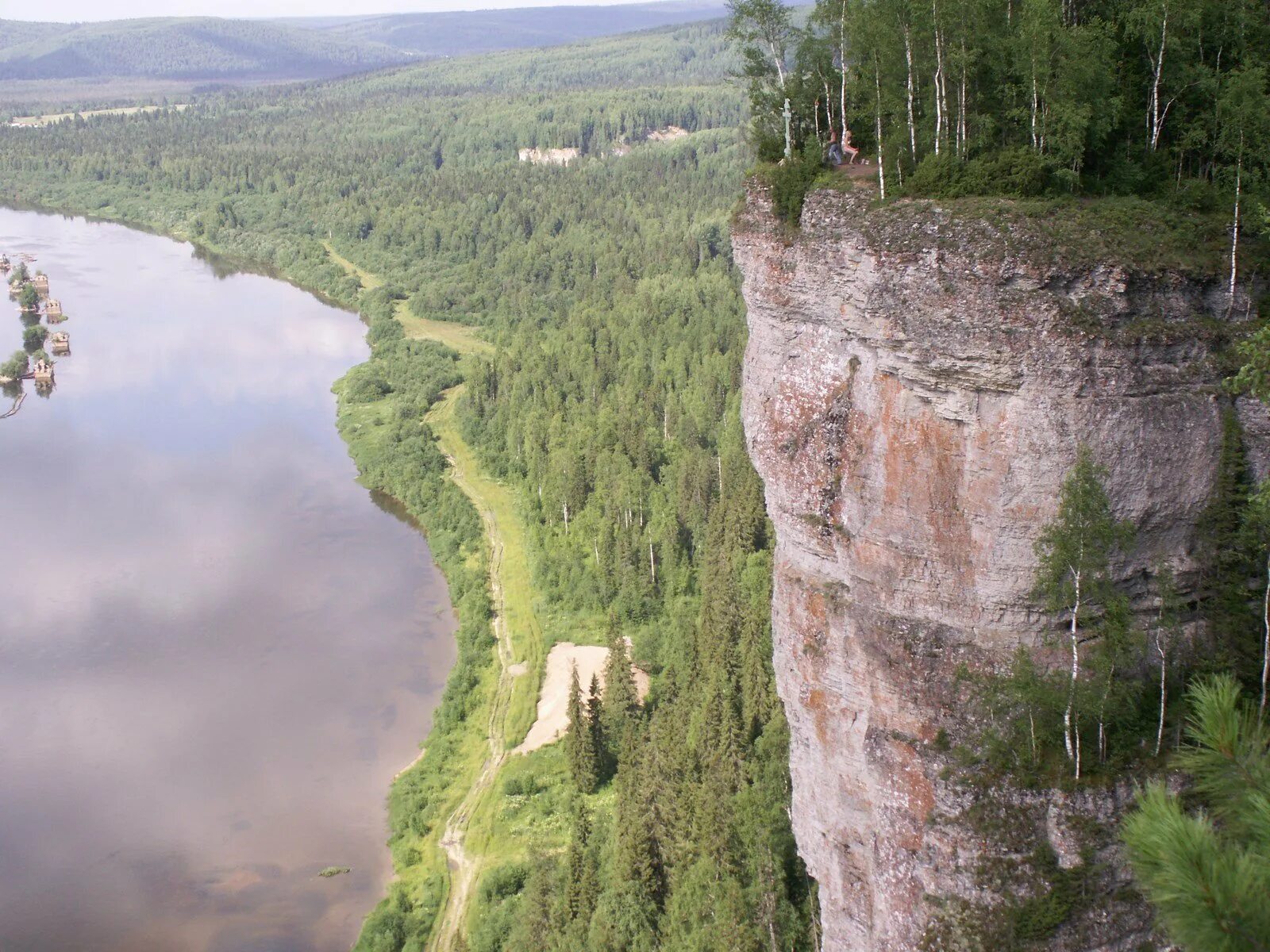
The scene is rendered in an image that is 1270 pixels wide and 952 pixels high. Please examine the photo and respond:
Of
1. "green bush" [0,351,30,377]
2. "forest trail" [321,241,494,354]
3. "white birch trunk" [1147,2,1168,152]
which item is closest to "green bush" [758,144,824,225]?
"white birch trunk" [1147,2,1168,152]

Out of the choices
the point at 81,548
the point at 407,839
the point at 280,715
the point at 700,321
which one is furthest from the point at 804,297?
the point at 700,321

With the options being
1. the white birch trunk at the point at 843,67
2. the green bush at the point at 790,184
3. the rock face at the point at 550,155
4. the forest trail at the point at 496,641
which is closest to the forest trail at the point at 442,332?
Result: the forest trail at the point at 496,641

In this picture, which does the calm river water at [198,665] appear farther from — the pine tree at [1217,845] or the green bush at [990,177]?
the pine tree at [1217,845]

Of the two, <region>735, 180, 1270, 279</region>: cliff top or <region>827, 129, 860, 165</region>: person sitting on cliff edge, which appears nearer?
<region>735, 180, 1270, 279</region>: cliff top

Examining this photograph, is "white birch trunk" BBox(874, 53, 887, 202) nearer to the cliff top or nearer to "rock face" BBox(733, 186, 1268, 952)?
"rock face" BBox(733, 186, 1268, 952)

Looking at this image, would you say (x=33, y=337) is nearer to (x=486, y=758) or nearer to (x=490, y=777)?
(x=486, y=758)

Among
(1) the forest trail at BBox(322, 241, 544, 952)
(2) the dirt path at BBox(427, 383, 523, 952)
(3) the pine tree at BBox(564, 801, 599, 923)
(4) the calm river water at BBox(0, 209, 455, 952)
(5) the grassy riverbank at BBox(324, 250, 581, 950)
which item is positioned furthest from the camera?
(4) the calm river water at BBox(0, 209, 455, 952)
